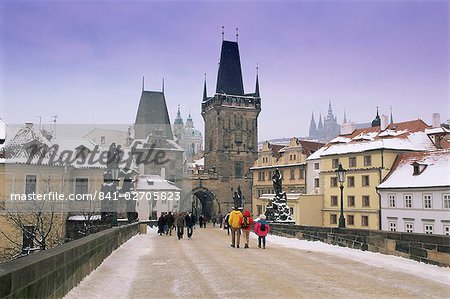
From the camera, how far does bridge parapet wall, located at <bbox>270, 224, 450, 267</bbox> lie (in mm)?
11977

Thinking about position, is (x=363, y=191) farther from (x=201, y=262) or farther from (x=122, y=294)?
(x=122, y=294)

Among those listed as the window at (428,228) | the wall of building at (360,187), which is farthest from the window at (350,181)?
the window at (428,228)

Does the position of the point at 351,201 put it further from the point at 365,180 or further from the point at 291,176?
the point at 291,176

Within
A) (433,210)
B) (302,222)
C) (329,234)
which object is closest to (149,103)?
(302,222)

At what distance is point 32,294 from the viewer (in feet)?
18.7

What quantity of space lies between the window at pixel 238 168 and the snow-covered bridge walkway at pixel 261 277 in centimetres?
7269

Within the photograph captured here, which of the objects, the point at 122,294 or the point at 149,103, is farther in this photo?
the point at 149,103

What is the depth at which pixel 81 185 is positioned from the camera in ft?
134

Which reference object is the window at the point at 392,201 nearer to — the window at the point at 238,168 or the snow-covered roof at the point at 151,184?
the snow-covered roof at the point at 151,184

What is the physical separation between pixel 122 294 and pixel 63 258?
3.74 feet

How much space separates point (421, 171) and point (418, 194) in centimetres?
248

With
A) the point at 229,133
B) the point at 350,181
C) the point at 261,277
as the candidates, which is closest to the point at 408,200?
the point at 350,181

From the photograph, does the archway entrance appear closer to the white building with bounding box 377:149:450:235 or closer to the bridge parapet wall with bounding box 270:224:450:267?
the white building with bounding box 377:149:450:235

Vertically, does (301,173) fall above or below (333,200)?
above
